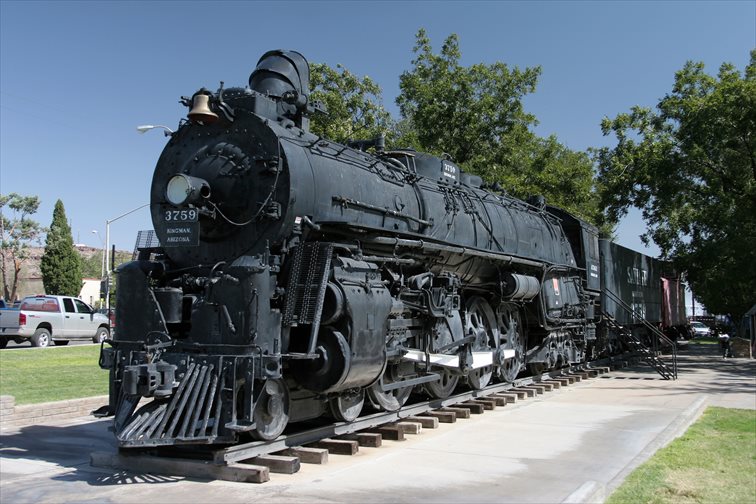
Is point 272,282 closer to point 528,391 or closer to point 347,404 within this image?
point 347,404

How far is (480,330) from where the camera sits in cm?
1173

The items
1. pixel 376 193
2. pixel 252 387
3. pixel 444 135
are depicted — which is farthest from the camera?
pixel 444 135

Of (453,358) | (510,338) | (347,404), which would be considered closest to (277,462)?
(347,404)

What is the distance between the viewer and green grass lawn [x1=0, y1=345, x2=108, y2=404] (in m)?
11.8

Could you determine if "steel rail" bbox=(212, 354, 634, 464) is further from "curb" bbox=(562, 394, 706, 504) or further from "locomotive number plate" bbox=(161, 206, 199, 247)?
"curb" bbox=(562, 394, 706, 504)

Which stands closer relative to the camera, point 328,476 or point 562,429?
point 328,476

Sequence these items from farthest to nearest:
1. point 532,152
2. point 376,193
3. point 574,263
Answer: point 532,152 → point 574,263 → point 376,193

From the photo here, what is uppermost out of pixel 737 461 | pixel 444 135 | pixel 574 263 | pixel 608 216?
pixel 444 135

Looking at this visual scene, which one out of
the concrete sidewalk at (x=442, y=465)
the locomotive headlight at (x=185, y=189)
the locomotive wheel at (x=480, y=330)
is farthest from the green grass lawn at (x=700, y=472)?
the locomotive headlight at (x=185, y=189)

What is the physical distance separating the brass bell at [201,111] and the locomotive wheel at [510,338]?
7.51m

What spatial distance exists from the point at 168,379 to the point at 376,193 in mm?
3810

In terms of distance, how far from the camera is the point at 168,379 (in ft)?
21.2

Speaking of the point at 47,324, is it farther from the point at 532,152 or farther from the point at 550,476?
the point at 532,152

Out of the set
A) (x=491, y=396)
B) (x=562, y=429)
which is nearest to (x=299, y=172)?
(x=562, y=429)
